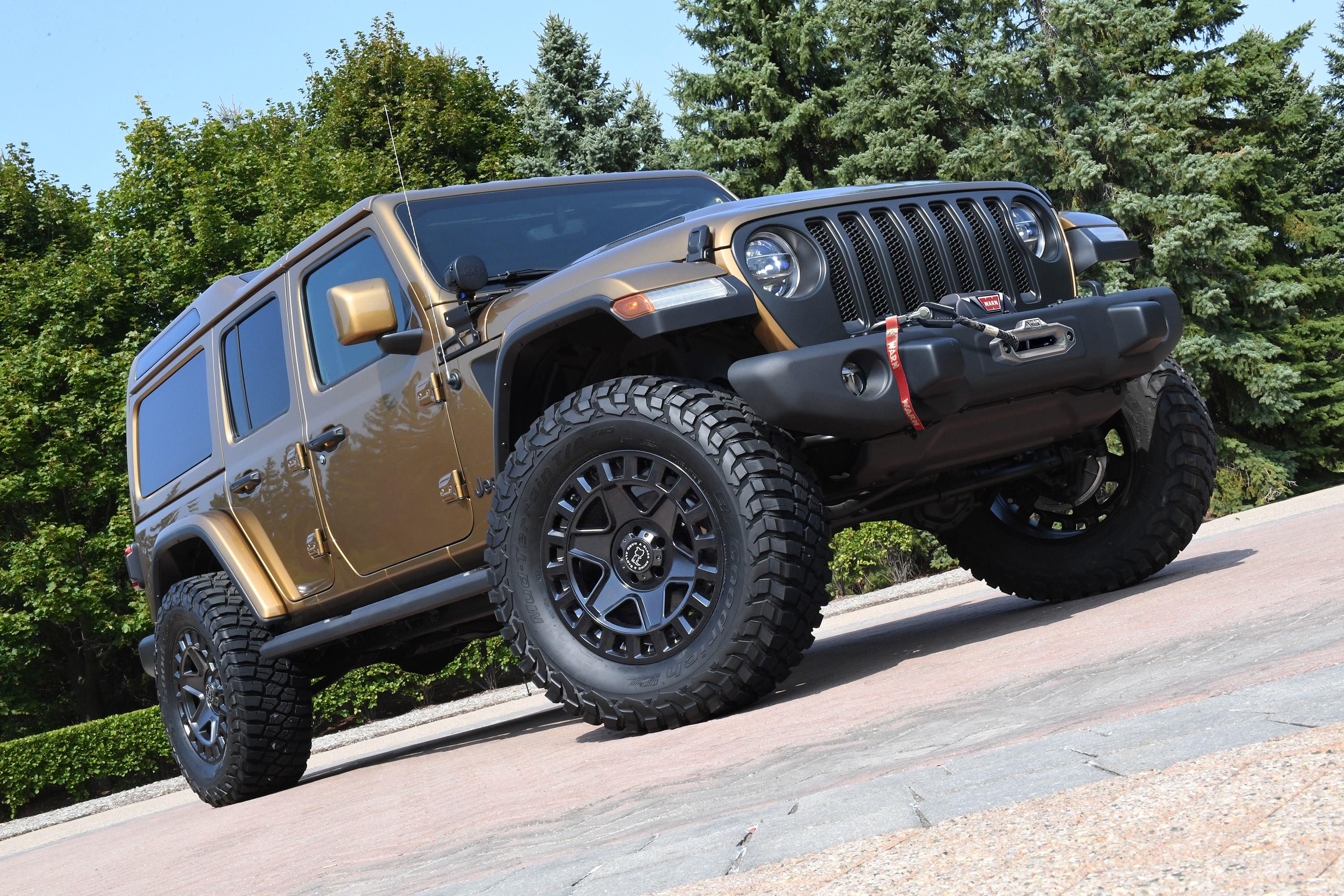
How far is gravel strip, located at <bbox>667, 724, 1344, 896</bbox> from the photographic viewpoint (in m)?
1.46

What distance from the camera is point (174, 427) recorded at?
670cm

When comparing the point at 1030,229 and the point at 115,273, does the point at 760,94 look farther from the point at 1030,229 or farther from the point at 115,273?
the point at 1030,229

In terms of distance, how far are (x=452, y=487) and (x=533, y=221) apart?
1223 millimetres

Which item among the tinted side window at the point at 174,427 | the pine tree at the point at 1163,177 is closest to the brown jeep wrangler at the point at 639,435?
the tinted side window at the point at 174,427

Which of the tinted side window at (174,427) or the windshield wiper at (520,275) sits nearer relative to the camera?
the windshield wiper at (520,275)

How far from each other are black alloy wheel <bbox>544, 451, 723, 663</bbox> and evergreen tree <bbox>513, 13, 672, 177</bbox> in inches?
998

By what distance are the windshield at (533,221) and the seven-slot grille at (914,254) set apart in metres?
1.31

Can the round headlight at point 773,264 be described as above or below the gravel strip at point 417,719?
above

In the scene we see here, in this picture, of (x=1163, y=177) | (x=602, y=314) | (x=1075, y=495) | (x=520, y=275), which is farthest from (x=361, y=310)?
(x=1163, y=177)

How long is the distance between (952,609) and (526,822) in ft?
15.1

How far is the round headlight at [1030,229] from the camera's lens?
438 cm

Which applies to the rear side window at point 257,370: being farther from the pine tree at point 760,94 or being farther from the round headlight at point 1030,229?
the pine tree at point 760,94

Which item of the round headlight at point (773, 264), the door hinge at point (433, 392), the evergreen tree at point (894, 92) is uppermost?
the evergreen tree at point (894, 92)

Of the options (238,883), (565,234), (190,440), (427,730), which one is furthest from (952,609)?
(427,730)
